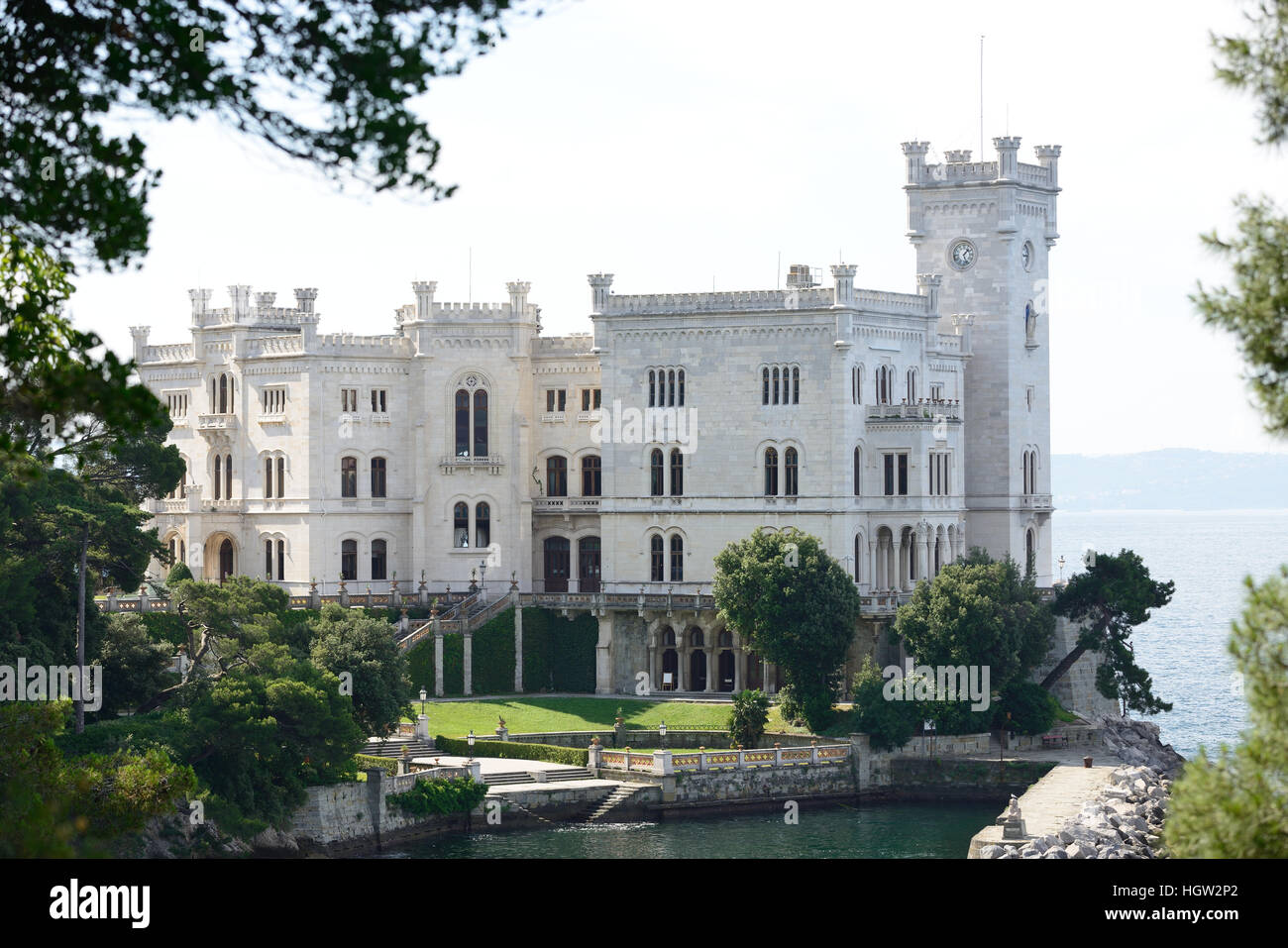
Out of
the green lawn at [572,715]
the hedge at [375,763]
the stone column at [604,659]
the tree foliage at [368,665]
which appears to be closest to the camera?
the tree foliage at [368,665]

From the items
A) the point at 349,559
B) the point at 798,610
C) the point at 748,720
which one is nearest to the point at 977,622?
the point at 798,610

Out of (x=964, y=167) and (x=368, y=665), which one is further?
(x=964, y=167)

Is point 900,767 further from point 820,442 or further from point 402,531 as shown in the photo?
point 402,531

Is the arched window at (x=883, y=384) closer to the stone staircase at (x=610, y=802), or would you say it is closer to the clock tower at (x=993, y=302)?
the clock tower at (x=993, y=302)

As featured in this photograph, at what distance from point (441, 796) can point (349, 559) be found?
2249 cm

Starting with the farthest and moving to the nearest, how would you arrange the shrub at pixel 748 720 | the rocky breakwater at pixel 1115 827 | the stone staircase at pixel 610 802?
1. the shrub at pixel 748 720
2. the stone staircase at pixel 610 802
3. the rocky breakwater at pixel 1115 827

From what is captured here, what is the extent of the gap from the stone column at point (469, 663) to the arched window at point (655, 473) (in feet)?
29.1

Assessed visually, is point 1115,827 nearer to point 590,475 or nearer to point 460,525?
point 590,475

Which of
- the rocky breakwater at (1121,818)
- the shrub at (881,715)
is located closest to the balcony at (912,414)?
the shrub at (881,715)

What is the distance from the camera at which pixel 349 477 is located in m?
85.5

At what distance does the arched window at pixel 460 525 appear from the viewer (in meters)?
84.9

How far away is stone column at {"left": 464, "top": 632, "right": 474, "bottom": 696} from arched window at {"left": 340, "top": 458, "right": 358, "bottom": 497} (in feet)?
28.7
